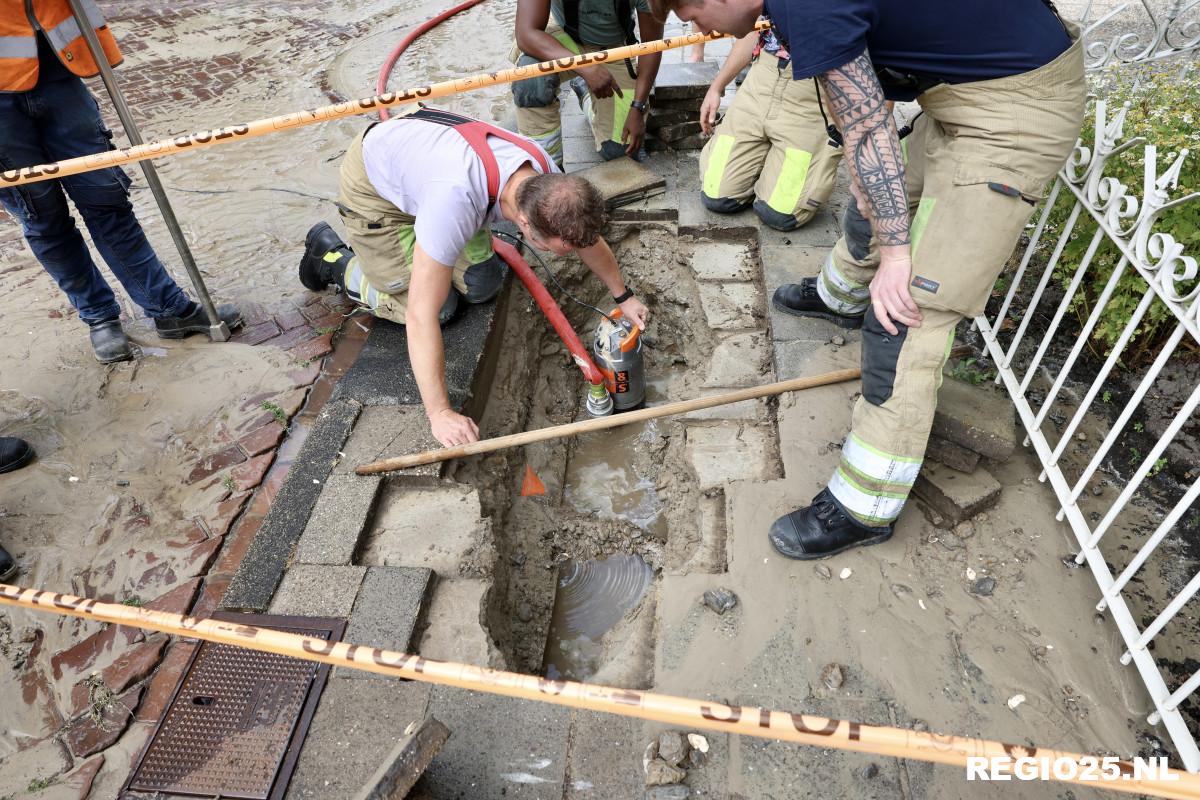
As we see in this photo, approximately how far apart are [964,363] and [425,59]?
22.1ft

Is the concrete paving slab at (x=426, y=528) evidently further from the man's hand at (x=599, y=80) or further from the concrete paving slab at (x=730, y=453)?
the man's hand at (x=599, y=80)

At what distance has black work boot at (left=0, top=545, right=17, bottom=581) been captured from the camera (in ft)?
9.54

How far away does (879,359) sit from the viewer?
2373 millimetres

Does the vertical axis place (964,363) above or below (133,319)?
above

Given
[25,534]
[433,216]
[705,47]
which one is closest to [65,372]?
[25,534]

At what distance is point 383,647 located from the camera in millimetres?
2322

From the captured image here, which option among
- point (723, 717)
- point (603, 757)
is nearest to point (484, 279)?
point (603, 757)

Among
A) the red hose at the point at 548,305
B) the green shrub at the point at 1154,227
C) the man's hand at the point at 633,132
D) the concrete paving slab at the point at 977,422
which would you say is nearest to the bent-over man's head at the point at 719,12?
the red hose at the point at 548,305

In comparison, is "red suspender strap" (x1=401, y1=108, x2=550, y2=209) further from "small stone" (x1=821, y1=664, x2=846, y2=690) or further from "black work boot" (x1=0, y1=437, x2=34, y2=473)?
"black work boot" (x1=0, y1=437, x2=34, y2=473)

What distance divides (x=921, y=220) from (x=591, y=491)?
6.87ft

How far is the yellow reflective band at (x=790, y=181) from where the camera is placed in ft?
13.1

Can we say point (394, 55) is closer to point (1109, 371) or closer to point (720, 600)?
point (720, 600)

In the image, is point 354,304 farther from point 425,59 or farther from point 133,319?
point 425,59

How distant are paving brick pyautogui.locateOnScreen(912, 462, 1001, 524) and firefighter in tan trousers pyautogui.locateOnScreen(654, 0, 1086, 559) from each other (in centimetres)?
33
